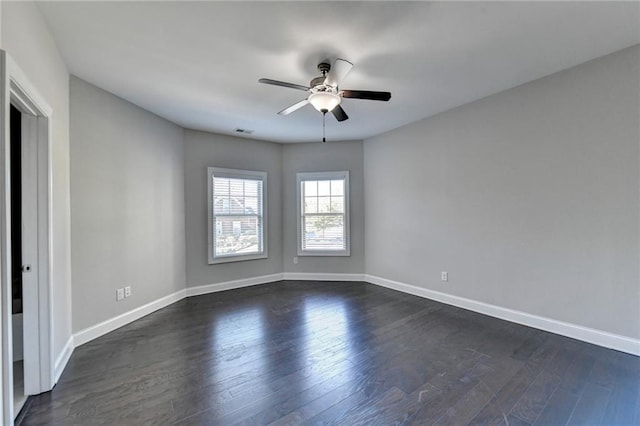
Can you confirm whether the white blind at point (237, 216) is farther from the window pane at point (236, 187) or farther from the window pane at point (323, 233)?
the window pane at point (323, 233)

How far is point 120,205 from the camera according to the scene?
328 centimetres

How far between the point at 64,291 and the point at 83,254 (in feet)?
1.43

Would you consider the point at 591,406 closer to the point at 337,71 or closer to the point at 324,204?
the point at 337,71

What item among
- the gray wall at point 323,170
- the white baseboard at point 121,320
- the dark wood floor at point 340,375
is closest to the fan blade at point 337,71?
the dark wood floor at point 340,375

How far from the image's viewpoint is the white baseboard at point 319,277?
5234 mm

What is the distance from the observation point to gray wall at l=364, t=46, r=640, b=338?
2.52m

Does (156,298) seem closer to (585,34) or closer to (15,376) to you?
(15,376)

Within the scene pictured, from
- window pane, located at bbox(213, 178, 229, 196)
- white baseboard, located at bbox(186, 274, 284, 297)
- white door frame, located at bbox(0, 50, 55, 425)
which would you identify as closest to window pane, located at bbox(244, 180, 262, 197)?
window pane, located at bbox(213, 178, 229, 196)

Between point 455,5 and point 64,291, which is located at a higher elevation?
point 455,5

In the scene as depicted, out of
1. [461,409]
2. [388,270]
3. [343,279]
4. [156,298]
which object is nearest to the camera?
[461,409]

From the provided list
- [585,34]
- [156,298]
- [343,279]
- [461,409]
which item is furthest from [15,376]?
[585,34]

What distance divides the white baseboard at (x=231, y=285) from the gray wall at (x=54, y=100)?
186 cm

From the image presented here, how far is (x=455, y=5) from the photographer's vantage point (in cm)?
190

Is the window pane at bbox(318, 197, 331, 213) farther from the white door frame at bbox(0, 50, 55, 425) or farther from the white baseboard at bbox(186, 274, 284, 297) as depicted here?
the white door frame at bbox(0, 50, 55, 425)
